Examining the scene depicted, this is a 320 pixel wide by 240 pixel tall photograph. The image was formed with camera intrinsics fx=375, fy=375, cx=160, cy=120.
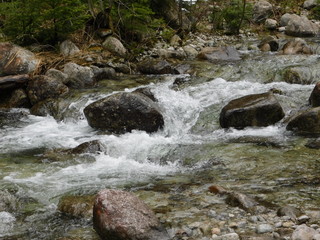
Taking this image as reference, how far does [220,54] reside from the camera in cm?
1319

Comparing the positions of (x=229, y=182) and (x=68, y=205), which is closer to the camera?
(x=68, y=205)

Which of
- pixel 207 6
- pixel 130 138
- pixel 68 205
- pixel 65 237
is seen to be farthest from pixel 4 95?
pixel 207 6

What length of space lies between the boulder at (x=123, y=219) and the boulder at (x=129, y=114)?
394 cm

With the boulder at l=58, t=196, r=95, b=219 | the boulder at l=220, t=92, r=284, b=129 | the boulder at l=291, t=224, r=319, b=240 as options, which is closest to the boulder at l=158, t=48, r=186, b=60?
the boulder at l=220, t=92, r=284, b=129

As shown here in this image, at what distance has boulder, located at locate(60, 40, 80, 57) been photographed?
39.1 feet

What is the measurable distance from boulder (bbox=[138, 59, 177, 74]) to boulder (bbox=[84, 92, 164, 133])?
3.80 m

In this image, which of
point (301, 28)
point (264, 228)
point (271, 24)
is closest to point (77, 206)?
point (264, 228)

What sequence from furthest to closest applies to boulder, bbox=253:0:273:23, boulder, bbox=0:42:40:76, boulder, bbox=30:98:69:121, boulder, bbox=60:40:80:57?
boulder, bbox=253:0:273:23
boulder, bbox=60:40:80:57
boulder, bbox=0:42:40:76
boulder, bbox=30:98:69:121

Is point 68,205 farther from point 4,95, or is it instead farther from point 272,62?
point 272,62

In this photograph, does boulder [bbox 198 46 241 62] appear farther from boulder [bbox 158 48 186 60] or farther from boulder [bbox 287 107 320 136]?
boulder [bbox 287 107 320 136]

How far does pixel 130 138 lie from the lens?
7344 mm

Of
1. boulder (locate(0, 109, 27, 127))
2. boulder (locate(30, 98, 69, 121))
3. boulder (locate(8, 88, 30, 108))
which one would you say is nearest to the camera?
boulder (locate(0, 109, 27, 127))

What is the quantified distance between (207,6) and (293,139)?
14804mm

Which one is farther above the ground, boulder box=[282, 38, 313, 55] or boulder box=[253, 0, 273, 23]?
boulder box=[253, 0, 273, 23]
